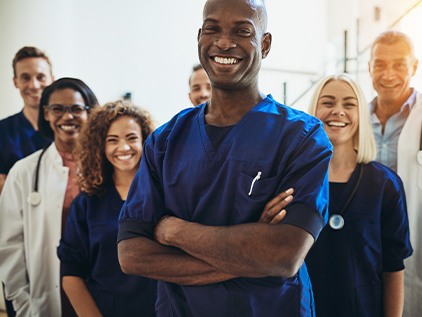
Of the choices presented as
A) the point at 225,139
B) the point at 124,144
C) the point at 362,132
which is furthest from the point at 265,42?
the point at 124,144

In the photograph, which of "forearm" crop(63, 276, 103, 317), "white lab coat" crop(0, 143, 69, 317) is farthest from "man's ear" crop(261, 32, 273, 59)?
"white lab coat" crop(0, 143, 69, 317)

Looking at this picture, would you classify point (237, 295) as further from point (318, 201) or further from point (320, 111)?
point (320, 111)

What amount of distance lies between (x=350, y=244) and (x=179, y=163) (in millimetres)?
875

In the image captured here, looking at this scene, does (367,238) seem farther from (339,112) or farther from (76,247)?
(76,247)

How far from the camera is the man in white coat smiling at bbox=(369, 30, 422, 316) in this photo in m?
1.86

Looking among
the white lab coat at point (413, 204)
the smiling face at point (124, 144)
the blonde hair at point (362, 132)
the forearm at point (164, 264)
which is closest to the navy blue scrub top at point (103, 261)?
the smiling face at point (124, 144)

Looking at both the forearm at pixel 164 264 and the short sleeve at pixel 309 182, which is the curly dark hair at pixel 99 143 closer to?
the forearm at pixel 164 264

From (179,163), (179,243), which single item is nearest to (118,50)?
(179,163)

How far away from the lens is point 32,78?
2.58m

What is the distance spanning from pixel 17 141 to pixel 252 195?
2.09m

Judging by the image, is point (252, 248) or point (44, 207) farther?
point (44, 207)

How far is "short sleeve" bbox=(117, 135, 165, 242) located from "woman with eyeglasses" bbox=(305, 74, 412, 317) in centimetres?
78

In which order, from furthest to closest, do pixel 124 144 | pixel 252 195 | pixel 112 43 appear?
pixel 112 43 < pixel 124 144 < pixel 252 195

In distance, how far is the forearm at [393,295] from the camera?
5.26 feet
